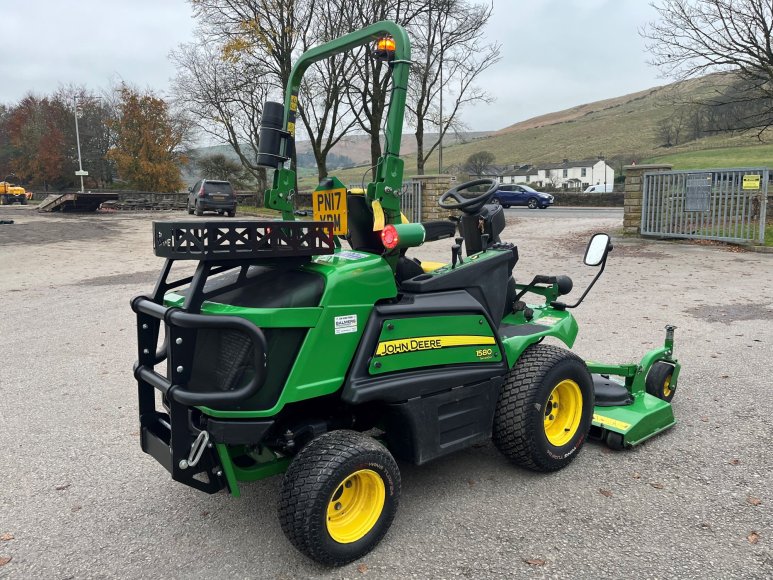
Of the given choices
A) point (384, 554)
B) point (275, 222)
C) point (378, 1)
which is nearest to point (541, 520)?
point (384, 554)

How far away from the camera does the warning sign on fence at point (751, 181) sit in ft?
41.2

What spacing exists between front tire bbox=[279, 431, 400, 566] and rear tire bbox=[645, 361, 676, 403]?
2.38 m

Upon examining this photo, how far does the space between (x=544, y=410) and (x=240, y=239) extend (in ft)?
6.21

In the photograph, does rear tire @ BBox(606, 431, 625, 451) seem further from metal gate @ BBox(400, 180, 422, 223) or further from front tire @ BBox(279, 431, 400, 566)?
metal gate @ BBox(400, 180, 422, 223)

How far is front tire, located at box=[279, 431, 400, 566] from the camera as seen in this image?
240cm

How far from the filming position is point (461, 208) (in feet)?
11.9

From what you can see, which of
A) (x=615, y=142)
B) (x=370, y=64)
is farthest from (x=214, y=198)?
(x=615, y=142)

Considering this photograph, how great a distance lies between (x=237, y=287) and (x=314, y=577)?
133 cm

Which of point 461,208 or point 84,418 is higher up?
point 461,208

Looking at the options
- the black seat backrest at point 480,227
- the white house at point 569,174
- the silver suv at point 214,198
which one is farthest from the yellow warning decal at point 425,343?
the white house at point 569,174

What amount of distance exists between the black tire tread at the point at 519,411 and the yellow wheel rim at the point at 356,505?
0.86 m

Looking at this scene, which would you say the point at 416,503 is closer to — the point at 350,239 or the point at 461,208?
the point at 350,239

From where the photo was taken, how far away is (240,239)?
2430 millimetres

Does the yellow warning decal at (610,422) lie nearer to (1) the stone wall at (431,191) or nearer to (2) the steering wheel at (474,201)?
(2) the steering wheel at (474,201)
